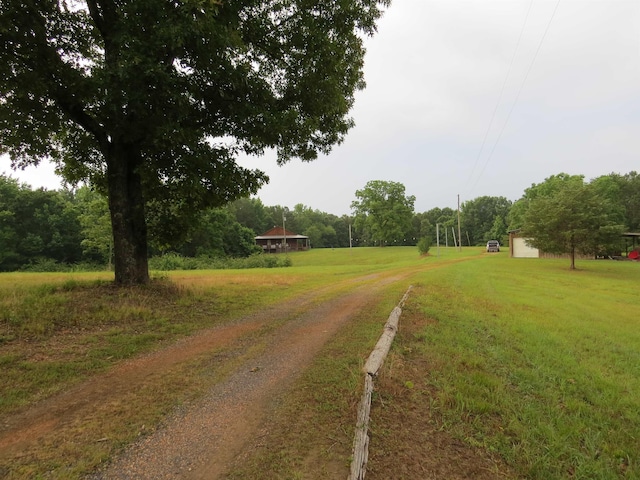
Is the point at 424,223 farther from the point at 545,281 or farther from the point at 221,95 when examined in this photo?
the point at 221,95

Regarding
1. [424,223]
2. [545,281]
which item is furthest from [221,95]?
[424,223]

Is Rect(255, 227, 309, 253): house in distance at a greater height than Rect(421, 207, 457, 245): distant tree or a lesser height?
lesser

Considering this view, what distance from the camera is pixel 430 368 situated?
5.42 metres

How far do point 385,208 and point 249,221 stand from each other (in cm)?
3244

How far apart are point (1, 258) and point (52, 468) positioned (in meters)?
51.0

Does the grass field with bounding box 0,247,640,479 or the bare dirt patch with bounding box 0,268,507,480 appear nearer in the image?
the bare dirt patch with bounding box 0,268,507,480

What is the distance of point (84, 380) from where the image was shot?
15.3 ft

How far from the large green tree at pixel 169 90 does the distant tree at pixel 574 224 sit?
23923 millimetres

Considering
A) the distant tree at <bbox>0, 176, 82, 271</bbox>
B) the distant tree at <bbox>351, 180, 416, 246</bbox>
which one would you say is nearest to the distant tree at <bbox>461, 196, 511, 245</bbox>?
the distant tree at <bbox>351, 180, 416, 246</bbox>

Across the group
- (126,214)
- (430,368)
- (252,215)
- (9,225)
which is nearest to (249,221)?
(252,215)

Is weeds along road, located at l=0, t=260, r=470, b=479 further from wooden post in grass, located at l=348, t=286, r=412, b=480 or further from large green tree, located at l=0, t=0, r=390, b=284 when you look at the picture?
large green tree, located at l=0, t=0, r=390, b=284

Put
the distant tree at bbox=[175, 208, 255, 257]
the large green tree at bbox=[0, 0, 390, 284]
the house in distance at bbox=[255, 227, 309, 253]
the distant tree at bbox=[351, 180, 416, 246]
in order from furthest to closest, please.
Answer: the house in distance at bbox=[255, 227, 309, 253] < the distant tree at bbox=[351, 180, 416, 246] < the distant tree at bbox=[175, 208, 255, 257] < the large green tree at bbox=[0, 0, 390, 284]

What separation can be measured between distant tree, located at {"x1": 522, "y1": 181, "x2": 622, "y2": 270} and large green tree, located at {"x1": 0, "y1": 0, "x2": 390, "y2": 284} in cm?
2392

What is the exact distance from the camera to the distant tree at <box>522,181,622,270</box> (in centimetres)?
2569
